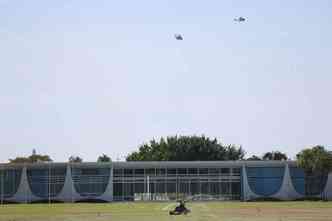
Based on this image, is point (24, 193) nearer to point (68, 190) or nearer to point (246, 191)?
point (68, 190)

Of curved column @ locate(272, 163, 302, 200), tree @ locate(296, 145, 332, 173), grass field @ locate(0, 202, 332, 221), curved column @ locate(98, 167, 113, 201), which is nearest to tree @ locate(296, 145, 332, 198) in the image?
tree @ locate(296, 145, 332, 173)

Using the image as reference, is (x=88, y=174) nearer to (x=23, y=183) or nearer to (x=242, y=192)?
(x=23, y=183)

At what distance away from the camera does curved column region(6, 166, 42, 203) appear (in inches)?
4017

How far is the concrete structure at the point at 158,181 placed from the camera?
102125 mm

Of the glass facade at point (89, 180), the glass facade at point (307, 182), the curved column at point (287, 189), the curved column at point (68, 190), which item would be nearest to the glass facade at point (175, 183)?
the glass facade at point (89, 180)

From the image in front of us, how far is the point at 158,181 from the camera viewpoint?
340 ft

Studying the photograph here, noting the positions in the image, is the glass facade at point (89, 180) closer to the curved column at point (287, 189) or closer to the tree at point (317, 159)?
the curved column at point (287, 189)

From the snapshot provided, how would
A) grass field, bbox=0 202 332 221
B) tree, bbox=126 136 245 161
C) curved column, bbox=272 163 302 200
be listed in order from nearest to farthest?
grass field, bbox=0 202 332 221, curved column, bbox=272 163 302 200, tree, bbox=126 136 245 161

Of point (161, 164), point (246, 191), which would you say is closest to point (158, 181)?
point (161, 164)

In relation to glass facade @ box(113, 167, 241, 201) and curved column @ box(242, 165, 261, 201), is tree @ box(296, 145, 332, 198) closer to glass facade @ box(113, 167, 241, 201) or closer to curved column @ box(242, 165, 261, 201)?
curved column @ box(242, 165, 261, 201)

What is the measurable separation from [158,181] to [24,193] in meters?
17.1

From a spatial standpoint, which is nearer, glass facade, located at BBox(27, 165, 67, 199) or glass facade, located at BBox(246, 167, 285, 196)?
glass facade, located at BBox(27, 165, 67, 199)

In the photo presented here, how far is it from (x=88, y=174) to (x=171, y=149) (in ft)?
91.4

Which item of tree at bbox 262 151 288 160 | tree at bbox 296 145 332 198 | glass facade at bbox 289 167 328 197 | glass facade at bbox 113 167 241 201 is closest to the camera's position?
tree at bbox 296 145 332 198
